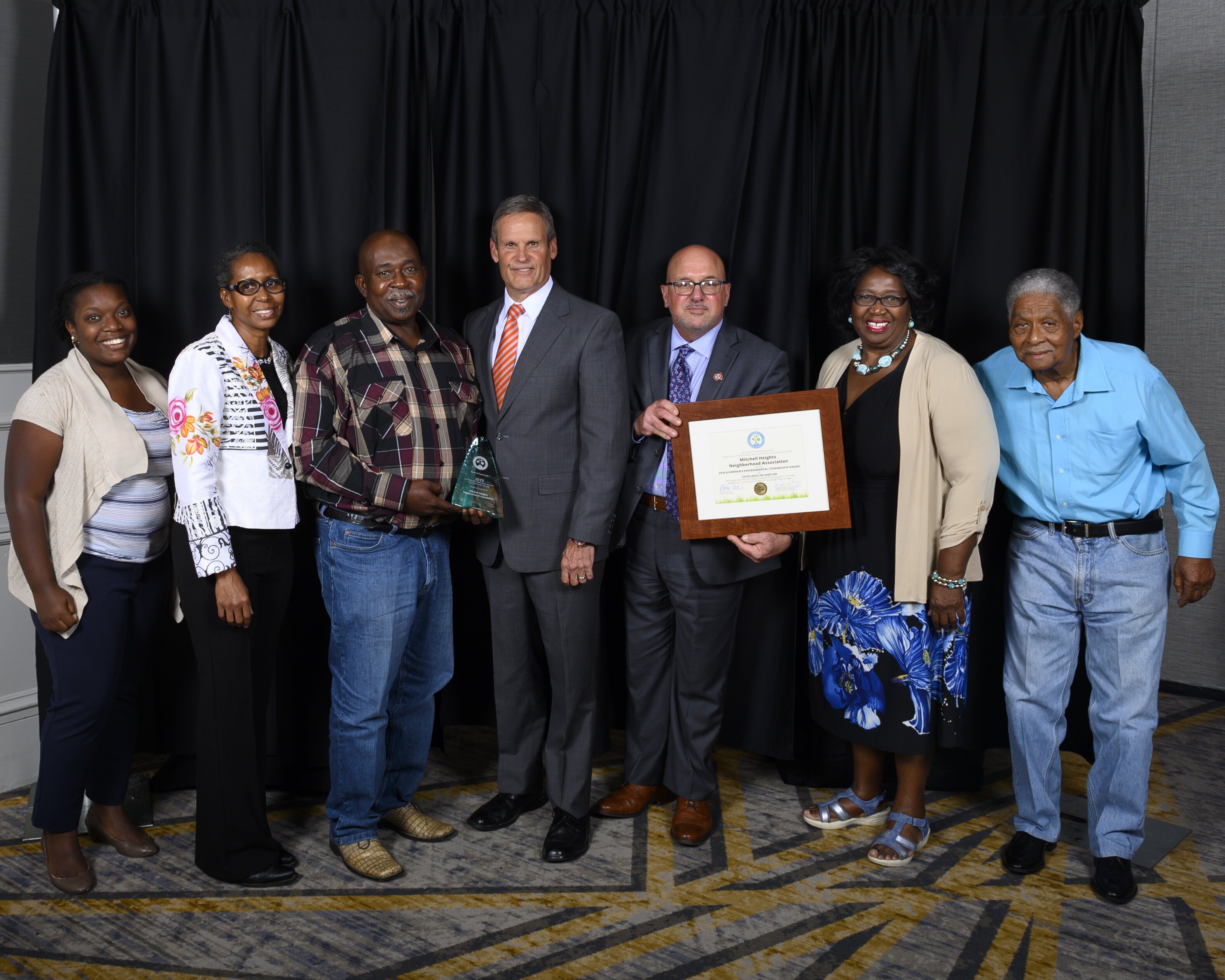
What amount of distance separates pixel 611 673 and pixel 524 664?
2.17 ft

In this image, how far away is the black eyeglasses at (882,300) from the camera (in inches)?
107

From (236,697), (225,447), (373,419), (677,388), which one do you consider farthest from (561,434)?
(236,697)

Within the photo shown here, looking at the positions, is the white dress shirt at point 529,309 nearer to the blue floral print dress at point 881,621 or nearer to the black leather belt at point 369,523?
→ the black leather belt at point 369,523

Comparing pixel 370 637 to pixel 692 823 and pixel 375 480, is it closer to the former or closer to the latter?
pixel 375 480

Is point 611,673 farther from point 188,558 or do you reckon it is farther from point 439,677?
point 188,558

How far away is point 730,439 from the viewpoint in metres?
2.72

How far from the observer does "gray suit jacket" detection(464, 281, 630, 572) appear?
2.70 meters

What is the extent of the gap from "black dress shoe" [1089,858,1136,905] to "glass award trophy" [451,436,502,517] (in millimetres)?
1908

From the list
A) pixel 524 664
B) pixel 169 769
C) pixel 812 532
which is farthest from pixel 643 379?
pixel 169 769

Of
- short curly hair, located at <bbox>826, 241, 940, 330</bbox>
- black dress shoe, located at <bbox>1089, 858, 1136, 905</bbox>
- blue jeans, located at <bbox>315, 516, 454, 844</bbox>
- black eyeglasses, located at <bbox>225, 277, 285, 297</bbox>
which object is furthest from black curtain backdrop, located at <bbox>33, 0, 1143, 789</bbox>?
black dress shoe, located at <bbox>1089, 858, 1136, 905</bbox>

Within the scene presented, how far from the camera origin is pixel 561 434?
8.95 feet

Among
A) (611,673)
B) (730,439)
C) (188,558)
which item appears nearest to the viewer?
(188,558)

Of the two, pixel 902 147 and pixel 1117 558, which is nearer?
pixel 1117 558

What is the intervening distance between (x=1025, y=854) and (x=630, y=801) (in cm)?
117
